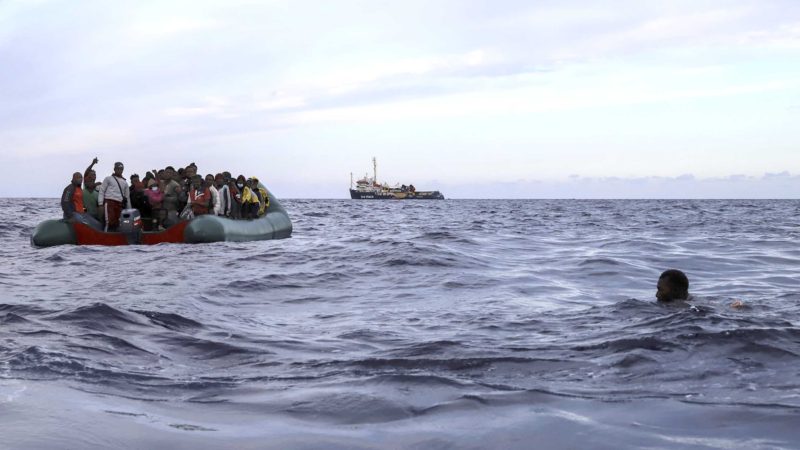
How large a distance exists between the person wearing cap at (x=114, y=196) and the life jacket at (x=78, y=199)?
1.34ft

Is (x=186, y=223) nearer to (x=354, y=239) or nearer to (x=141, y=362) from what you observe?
(x=354, y=239)

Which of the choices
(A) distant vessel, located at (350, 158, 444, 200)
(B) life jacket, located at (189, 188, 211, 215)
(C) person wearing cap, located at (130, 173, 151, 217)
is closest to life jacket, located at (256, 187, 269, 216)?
(B) life jacket, located at (189, 188, 211, 215)

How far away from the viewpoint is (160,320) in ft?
24.6

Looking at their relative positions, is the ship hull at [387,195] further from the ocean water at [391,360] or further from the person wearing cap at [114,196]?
the ocean water at [391,360]

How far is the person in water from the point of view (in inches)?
643

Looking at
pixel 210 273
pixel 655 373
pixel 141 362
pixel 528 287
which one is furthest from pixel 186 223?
pixel 655 373

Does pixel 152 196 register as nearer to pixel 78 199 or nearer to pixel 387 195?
pixel 78 199

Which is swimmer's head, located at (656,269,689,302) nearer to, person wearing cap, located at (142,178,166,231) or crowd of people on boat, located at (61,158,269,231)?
crowd of people on boat, located at (61,158,269,231)

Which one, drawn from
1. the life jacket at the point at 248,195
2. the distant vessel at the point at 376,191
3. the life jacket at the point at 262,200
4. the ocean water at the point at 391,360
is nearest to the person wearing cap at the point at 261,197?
the life jacket at the point at 262,200

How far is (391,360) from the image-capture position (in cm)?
576

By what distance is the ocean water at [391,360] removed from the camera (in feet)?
12.7

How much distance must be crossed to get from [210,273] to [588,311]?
20.3 ft

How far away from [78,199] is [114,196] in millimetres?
1127

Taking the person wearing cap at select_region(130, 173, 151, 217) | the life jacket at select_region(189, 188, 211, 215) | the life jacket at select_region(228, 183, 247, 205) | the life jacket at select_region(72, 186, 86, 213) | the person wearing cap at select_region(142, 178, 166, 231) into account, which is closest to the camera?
the life jacket at select_region(72, 186, 86, 213)
